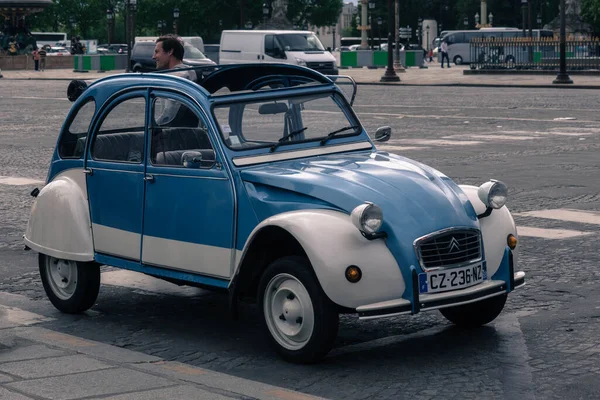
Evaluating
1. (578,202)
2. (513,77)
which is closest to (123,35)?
(513,77)

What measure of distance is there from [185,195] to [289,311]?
1.10 metres

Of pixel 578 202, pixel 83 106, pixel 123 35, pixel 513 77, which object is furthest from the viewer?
pixel 123 35

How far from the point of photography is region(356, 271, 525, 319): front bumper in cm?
591

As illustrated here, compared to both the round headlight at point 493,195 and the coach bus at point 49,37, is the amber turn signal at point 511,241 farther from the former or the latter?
the coach bus at point 49,37

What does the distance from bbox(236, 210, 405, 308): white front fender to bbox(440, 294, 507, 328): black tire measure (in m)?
0.90

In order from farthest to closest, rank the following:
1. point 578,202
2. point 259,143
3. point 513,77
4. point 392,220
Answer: point 513,77
point 578,202
point 259,143
point 392,220

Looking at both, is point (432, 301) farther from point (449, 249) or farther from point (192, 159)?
point (192, 159)

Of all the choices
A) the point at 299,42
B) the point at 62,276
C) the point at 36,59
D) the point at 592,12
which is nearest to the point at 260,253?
the point at 62,276

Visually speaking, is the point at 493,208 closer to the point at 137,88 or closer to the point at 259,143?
the point at 259,143

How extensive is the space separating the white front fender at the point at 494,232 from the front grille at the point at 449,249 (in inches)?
4.5

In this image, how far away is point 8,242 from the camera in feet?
34.5

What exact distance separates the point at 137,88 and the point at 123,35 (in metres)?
147

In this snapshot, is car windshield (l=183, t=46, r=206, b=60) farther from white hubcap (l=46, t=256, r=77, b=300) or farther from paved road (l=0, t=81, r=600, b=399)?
white hubcap (l=46, t=256, r=77, b=300)

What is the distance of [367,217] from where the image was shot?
19.4 ft
